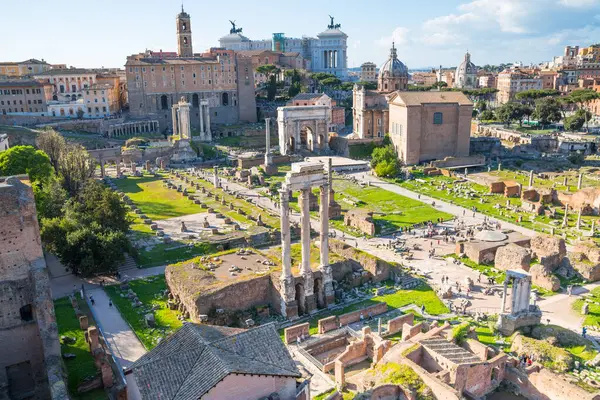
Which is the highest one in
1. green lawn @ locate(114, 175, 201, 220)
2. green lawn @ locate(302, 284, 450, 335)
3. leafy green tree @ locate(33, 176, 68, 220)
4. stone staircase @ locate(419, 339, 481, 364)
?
leafy green tree @ locate(33, 176, 68, 220)

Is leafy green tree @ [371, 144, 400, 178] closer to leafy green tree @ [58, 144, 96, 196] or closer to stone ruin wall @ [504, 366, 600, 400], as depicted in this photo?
leafy green tree @ [58, 144, 96, 196]

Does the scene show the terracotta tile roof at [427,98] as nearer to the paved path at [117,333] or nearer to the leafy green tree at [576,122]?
the leafy green tree at [576,122]

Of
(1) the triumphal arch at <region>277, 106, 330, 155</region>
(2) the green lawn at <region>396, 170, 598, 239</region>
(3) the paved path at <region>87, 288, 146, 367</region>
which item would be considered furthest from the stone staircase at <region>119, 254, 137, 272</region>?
(1) the triumphal arch at <region>277, 106, 330, 155</region>

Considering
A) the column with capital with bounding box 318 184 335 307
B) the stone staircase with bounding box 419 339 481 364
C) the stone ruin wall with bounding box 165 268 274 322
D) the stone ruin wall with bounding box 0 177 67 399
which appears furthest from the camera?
the column with capital with bounding box 318 184 335 307

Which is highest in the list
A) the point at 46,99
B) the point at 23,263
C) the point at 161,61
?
the point at 161,61

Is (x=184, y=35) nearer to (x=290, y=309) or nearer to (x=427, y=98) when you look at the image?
(x=427, y=98)

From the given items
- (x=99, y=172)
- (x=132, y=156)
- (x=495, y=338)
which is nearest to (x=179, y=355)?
(x=495, y=338)

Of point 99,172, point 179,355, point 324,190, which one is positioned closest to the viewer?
point 179,355

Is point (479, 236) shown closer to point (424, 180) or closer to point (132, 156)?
point (424, 180)
